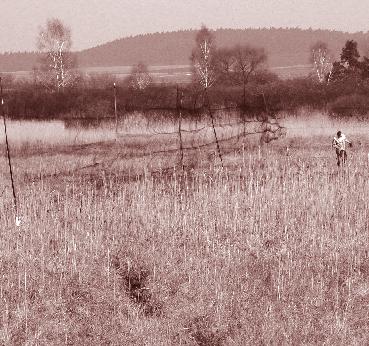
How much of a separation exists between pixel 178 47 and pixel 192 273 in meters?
175

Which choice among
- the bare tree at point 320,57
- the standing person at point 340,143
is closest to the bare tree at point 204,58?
the bare tree at point 320,57

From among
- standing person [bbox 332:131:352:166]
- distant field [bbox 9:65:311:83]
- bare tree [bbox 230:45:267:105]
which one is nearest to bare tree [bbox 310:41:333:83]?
distant field [bbox 9:65:311:83]

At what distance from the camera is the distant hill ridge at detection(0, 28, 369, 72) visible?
154 metres

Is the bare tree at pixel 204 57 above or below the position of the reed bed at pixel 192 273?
above

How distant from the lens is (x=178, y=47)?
176 meters

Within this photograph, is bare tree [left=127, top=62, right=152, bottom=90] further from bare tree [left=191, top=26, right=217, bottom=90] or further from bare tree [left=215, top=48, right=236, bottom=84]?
bare tree [left=191, top=26, right=217, bottom=90]

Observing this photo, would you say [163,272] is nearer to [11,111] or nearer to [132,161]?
[132,161]

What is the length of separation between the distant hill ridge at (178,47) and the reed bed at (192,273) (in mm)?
136424

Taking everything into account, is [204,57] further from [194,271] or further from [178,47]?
[178,47]

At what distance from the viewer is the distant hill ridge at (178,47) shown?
506 ft

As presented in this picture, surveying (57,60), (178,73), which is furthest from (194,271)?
(178,73)

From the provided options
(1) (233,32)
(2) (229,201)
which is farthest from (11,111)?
(1) (233,32)

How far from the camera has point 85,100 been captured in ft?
56.7

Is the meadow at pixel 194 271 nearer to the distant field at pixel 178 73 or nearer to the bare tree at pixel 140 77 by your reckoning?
the bare tree at pixel 140 77
